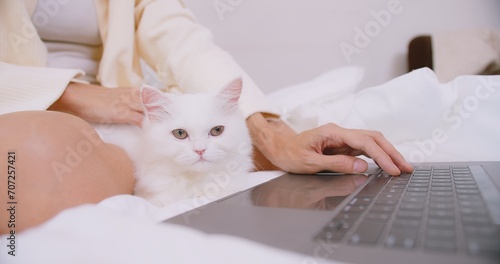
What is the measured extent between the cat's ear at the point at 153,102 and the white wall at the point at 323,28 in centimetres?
115

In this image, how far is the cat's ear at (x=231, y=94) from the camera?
26.1 inches

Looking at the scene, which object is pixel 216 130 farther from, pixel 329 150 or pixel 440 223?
pixel 440 223

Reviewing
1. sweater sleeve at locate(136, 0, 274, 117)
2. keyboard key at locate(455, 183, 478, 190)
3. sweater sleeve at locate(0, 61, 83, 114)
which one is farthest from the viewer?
sweater sleeve at locate(136, 0, 274, 117)

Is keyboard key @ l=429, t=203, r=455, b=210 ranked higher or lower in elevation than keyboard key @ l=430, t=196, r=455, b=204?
higher

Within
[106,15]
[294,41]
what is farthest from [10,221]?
[294,41]

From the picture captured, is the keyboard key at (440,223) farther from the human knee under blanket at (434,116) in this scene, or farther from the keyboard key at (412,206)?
the human knee under blanket at (434,116)

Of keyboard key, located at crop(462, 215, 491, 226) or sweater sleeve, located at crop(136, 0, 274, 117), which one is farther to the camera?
sweater sleeve, located at crop(136, 0, 274, 117)

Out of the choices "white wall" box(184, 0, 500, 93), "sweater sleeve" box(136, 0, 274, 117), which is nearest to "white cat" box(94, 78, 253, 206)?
"sweater sleeve" box(136, 0, 274, 117)

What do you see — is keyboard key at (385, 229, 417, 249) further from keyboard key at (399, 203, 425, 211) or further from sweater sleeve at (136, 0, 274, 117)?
sweater sleeve at (136, 0, 274, 117)

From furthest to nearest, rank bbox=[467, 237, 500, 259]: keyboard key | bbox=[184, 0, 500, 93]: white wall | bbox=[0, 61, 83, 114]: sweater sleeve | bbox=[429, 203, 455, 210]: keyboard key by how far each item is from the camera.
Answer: bbox=[184, 0, 500, 93]: white wall, bbox=[0, 61, 83, 114]: sweater sleeve, bbox=[429, 203, 455, 210]: keyboard key, bbox=[467, 237, 500, 259]: keyboard key

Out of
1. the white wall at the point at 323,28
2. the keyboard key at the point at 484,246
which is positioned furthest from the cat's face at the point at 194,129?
the white wall at the point at 323,28

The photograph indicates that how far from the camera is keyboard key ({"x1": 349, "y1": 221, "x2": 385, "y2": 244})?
0.25 metres
